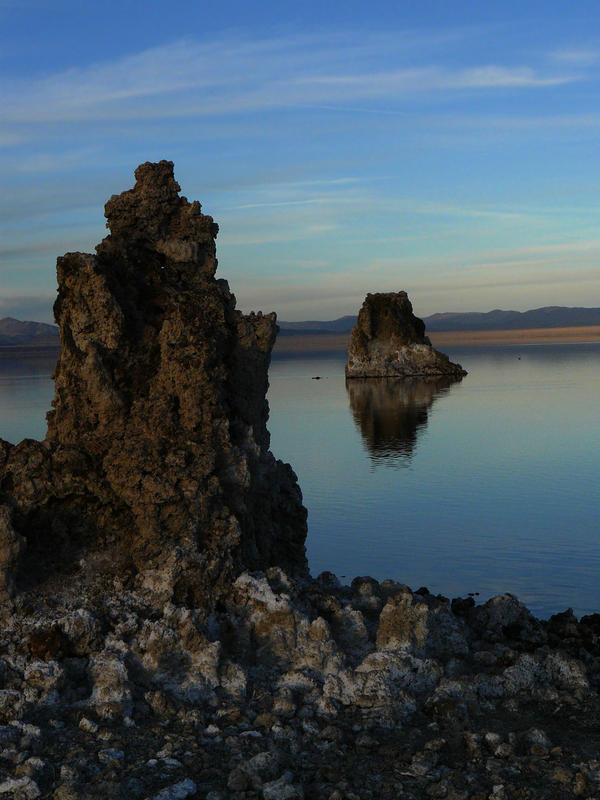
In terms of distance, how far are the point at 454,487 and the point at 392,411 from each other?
24.7 metres

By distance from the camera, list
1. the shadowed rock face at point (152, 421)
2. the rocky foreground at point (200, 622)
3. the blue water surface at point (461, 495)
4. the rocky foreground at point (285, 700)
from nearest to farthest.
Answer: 1. the rocky foreground at point (285, 700)
2. the rocky foreground at point (200, 622)
3. the shadowed rock face at point (152, 421)
4. the blue water surface at point (461, 495)

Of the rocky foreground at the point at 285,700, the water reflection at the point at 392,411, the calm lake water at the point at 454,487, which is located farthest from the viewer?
the water reflection at the point at 392,411

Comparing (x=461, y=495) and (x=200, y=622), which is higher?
(x=200, y=622)

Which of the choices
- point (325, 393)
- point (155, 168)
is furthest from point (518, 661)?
point (325, 393)

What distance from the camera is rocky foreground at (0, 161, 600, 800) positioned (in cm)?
770

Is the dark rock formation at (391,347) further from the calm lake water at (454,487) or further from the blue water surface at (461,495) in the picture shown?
the blue water surface at (461,495)

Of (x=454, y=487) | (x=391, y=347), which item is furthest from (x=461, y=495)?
(x=391, y=347)

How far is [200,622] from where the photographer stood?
32.0 ft

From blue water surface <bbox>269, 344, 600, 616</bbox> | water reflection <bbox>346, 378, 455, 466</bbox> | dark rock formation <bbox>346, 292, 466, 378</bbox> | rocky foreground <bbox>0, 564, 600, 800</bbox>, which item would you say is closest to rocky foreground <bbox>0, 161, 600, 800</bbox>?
rocky foreground <bbox>0, 564, 600, 800</bbox>

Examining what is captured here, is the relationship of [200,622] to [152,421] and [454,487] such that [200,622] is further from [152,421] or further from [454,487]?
[454,487]

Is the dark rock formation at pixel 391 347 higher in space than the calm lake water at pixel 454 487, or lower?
higher

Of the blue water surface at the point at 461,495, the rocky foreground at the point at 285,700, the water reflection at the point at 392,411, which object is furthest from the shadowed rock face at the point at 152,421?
the water reflection at the point at 392,411

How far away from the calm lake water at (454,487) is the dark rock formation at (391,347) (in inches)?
971

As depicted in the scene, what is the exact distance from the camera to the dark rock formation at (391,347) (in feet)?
265
